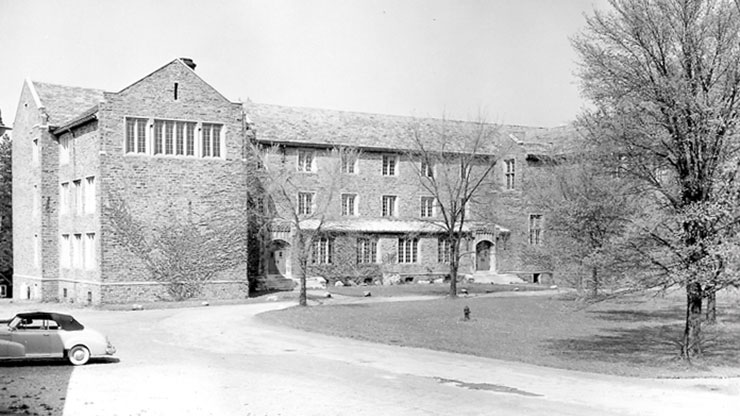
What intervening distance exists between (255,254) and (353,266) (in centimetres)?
726

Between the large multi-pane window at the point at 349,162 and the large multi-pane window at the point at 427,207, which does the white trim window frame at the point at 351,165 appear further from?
the large multi-pane window at the point at 427,207

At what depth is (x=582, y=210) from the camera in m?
23.2

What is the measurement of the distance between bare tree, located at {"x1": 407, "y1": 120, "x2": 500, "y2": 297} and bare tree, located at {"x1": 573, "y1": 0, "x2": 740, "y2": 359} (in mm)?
19486

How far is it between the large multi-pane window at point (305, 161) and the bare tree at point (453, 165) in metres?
6.67

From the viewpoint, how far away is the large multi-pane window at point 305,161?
54119mm

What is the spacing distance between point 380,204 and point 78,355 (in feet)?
123

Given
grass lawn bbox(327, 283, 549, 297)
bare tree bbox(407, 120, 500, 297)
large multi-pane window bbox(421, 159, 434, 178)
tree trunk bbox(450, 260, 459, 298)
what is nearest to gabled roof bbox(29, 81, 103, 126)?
grass lawn bbox(327, 283, 549, 297)

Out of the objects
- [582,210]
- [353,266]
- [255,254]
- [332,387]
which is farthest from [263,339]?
[353,266]

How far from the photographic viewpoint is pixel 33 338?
20.6 m

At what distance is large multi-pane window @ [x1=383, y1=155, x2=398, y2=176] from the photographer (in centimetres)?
5738

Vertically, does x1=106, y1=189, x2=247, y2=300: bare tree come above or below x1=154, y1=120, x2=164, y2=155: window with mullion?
below

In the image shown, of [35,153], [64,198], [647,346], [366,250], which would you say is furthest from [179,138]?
[647,346]

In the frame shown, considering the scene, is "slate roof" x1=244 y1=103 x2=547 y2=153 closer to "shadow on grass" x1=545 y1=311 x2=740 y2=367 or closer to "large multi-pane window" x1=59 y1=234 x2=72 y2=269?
"large multi-pane window" x1=59 y1=234 x2=72 y2=269

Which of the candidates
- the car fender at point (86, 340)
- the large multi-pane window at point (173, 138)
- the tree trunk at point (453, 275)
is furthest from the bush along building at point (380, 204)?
the car fender at point (86, 340)
